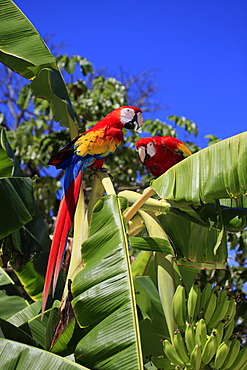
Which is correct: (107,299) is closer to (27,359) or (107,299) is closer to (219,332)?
(27,359)

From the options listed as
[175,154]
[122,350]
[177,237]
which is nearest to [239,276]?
[175,154]

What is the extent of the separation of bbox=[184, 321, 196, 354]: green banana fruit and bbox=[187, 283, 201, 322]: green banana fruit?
0.02 metres

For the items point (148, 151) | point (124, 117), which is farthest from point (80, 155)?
point (148, 151)

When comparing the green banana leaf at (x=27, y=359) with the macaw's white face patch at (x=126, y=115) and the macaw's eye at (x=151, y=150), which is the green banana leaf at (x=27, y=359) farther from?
the macaw's eye at (x=151, y=150)

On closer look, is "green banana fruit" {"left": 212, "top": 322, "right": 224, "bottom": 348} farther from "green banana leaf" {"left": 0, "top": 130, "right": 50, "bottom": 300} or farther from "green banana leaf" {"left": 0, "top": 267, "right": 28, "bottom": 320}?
"green banana leaf" {"left": 0, "top": 267, "right": 28, "bottom": 320}

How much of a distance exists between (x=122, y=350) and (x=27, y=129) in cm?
387

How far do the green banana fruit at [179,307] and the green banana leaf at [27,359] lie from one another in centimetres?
40

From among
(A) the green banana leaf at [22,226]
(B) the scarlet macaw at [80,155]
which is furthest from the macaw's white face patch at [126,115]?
(A) the green banana leaf at [22,226]

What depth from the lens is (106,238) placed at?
5.35ft

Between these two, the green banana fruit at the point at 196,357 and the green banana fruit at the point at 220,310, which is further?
the green banana fruit at the point at 220,310

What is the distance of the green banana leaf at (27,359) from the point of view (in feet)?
→ 4.72

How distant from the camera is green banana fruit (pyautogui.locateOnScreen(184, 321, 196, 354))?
1.56 meters

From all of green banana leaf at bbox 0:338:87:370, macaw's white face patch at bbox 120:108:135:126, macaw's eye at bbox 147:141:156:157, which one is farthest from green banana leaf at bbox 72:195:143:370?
macaw's eye at bbox 147:141:156:157

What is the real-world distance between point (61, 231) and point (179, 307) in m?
0.51
